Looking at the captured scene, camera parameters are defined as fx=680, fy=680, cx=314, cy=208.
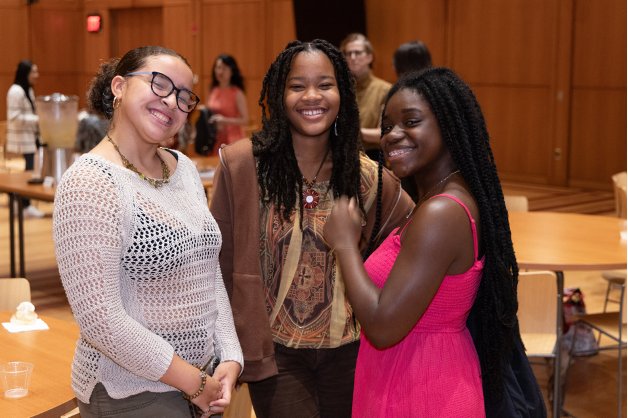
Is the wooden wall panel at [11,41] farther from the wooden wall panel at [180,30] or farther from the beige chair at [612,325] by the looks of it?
the beige chair at [612,325]

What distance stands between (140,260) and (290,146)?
0.76m

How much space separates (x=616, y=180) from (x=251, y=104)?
29.9 ft

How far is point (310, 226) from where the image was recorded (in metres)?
2.08

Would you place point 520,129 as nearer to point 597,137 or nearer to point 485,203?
point 597,137

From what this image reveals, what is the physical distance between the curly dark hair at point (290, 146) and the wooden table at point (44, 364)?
2.72ft

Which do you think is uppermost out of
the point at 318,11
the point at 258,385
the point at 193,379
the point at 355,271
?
the point at 318,11

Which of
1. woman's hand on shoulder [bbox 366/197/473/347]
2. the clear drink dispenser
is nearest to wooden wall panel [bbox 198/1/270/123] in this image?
the clear drink dispenser

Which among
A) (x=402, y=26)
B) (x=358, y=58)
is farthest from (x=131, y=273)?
(x=402, y=26)

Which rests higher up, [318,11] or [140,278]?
[318,11]

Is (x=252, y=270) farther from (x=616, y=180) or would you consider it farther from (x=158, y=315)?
(x=616, y=180)

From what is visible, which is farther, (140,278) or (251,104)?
(251,104)

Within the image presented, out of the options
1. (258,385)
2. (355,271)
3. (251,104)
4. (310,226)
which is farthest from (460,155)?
(251,104)

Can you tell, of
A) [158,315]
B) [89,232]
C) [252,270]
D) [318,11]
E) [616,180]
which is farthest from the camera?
[318,11]

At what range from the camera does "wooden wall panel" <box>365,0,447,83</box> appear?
11.0 meters
